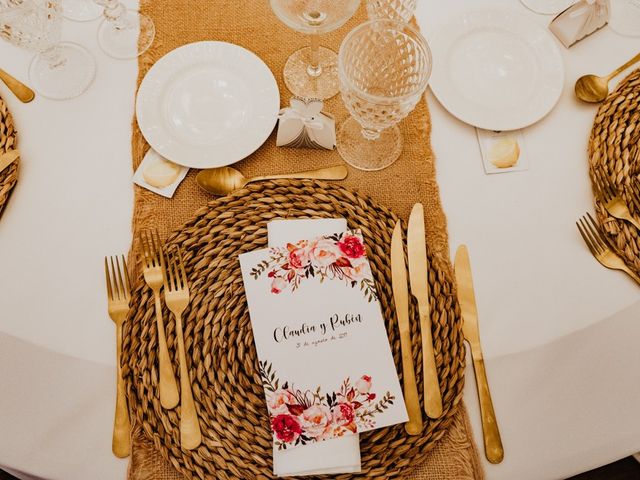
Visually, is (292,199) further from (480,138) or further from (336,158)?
(480,138)

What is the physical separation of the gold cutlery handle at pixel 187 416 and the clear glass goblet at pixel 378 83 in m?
0.41

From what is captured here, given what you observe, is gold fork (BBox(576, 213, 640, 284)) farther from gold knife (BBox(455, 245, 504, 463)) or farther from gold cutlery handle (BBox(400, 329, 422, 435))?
gold cutlery handle (BBox(400, 329, 422, 435))

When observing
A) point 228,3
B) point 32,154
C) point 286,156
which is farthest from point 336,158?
point 32,154

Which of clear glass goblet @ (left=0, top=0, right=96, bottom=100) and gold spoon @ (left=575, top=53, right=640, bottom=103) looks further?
gold spoon @ (left=575, top=53, right=640, bottom=103)

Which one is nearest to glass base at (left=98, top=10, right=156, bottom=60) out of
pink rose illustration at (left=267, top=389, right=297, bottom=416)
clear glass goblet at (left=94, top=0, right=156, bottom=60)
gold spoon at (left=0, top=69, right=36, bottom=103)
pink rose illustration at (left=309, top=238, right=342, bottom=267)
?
clear glass goblet at (left=94, top=0, right=156, bottom=60)

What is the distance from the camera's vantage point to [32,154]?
73 cm

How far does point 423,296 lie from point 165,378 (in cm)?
36

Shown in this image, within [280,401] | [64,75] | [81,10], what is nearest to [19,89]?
[64,75]

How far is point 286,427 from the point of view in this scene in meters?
0.58

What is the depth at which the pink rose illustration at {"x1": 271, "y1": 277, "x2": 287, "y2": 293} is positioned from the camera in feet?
2.07

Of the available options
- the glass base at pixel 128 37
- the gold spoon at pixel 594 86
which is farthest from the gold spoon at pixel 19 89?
the gold spoon at pixel 594 86

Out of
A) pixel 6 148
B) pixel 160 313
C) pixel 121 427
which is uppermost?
pixel 6 148

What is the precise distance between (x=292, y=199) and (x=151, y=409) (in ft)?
1.13

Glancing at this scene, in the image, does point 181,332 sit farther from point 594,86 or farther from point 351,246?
point 594,86
